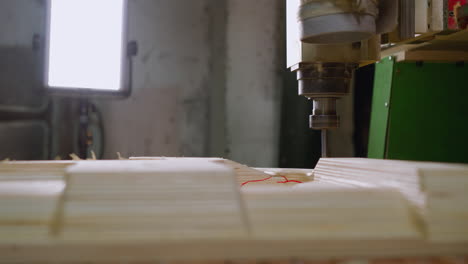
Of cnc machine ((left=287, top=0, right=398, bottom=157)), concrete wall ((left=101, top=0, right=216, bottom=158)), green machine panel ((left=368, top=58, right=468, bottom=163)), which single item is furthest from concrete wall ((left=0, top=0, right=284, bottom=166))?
cnc machine ((left=287, top=0, right=398, bottom=157))

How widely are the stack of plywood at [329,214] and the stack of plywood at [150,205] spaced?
30 millimetres

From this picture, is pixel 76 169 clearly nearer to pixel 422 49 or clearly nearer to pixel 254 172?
pixel 254 172

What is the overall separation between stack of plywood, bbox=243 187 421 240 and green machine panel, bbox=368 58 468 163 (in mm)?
1097

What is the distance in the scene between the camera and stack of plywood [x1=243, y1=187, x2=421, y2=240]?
445 mm

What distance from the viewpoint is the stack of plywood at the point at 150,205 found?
42cm

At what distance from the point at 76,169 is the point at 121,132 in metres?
1.92

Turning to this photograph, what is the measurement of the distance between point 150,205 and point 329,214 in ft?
0.71

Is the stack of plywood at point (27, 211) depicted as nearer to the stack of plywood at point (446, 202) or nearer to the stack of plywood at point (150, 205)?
the stack of plywood at point (150, 205)

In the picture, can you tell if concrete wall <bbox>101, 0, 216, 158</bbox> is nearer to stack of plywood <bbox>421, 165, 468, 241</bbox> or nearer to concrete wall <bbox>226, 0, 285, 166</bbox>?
concrete wall <bbox>226, 0, 285, 166</bbox>

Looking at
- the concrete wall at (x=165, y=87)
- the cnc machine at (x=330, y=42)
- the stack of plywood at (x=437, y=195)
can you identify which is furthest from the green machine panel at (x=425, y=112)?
the concrete wall at (x=165, y=87)

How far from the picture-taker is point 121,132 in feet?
7.67

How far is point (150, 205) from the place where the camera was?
45 centimetres

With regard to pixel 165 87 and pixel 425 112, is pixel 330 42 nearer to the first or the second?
pixel 425 112

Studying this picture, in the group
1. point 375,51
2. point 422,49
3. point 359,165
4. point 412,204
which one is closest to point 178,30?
point 422,49
